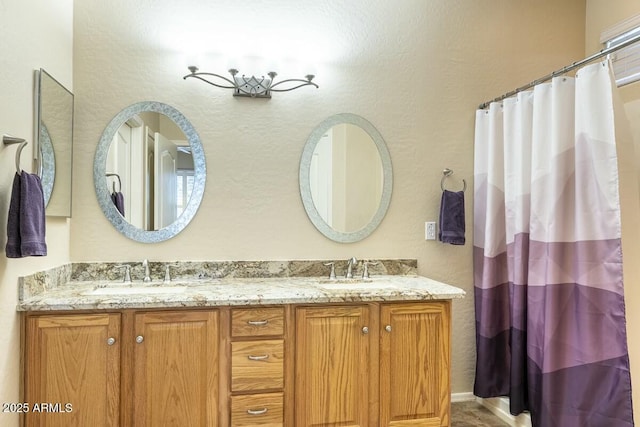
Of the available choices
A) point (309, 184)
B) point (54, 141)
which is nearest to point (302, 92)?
point (309, 184)

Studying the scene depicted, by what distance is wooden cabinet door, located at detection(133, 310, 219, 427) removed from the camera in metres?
2.00

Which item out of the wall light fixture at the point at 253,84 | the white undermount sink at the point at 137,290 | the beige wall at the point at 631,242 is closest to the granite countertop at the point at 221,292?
the white undermount sink at the point at 137,290

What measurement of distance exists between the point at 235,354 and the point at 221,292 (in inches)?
12.4

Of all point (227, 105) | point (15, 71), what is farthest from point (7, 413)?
point (227, 105)

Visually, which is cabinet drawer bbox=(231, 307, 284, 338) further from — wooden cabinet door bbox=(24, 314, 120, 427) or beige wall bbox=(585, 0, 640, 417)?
beige wall bbox=(585, 0, 640, 417)

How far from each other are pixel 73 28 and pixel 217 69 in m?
0.84

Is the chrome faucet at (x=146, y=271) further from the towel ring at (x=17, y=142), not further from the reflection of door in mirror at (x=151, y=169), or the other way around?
the towel ring at (x=17, y=142)

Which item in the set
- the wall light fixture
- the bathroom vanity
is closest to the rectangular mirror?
the bathroom vanity

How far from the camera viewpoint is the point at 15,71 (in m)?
1.86

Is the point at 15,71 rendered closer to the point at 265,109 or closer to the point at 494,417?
the point at 265,109

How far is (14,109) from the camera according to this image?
6.14 feet

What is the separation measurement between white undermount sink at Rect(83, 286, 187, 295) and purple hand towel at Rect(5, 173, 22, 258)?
465mm

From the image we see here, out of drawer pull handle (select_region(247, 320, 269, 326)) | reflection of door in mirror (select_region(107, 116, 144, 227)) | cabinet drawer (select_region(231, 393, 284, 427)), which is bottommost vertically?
cabinet drawer (select_region(231, 393, 284, 427))

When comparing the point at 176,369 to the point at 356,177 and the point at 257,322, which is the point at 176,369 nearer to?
the point at 257,322
